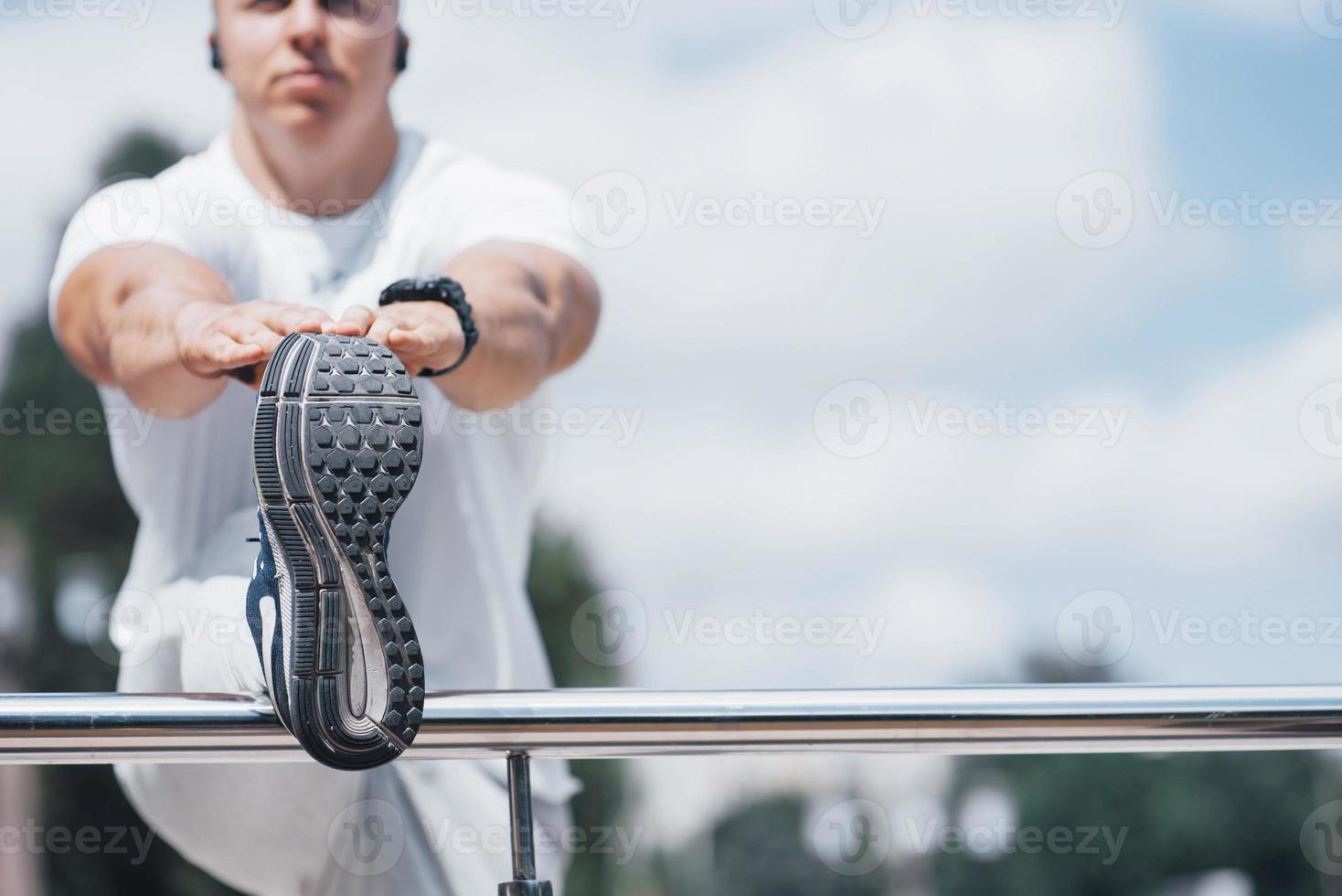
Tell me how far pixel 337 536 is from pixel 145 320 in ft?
3.04

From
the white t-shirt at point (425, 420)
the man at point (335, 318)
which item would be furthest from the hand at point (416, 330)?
the white t-shirt at point (425, 420)

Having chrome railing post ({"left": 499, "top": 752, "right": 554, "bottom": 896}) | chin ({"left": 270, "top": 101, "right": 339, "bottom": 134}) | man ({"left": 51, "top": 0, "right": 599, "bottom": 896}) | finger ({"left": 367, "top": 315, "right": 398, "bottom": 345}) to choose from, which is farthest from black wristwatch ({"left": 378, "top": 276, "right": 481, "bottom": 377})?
chin ({"left": 270, "top": 101, "right": 339, "bottom": 134})

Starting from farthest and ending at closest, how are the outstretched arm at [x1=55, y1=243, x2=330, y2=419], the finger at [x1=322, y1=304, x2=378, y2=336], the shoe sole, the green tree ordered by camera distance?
the green tree, the outstretched arm at [x1=55, y1=243, x2=330, y2=419], the finger at [x1=322, y1=304, x2=378, y2=336], the shoe sole

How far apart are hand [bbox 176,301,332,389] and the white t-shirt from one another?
0.69 m

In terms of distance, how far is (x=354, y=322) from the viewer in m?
1.27

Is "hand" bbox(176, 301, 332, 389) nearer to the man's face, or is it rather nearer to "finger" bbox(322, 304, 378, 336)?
"finger" bbox(322, 304, 378, 336)

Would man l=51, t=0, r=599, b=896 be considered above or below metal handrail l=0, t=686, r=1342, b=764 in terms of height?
above

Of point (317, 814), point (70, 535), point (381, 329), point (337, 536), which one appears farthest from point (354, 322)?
point (70, 535)

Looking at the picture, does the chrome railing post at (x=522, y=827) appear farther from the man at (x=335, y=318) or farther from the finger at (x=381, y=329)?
the man at (x=335, y=318)

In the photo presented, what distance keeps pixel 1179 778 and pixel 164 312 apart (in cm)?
2080

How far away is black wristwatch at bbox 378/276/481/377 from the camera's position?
151cm

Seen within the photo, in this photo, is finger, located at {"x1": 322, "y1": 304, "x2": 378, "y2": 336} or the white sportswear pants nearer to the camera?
finger, located at {"x1": 322, "y1": 304, "x2": 378, "y2": 336}

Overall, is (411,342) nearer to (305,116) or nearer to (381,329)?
(381,329)

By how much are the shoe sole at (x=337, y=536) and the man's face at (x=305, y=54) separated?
1.24 meters
